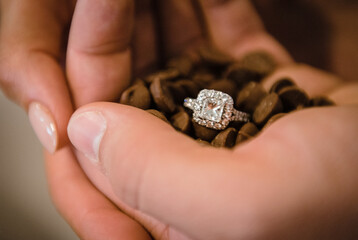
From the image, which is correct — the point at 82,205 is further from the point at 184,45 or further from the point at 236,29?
the point at 236,29

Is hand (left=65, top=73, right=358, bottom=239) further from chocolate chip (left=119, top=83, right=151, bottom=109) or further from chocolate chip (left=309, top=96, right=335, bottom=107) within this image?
chocolate chip (left=309, top=96, right=335, bottom=107)

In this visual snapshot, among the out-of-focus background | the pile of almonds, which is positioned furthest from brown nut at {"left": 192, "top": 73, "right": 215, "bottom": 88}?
the out-of-focus background

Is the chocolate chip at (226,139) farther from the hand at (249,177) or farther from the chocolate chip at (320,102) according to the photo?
the chocolate chip at (320,102)

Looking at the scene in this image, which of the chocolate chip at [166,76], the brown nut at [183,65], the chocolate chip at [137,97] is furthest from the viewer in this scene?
the brown nut at [183,65]

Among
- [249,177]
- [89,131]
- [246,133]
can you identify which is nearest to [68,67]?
[89,131]

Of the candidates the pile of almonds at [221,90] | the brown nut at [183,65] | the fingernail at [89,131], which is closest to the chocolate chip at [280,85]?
the pile of almonds at [221,90]
